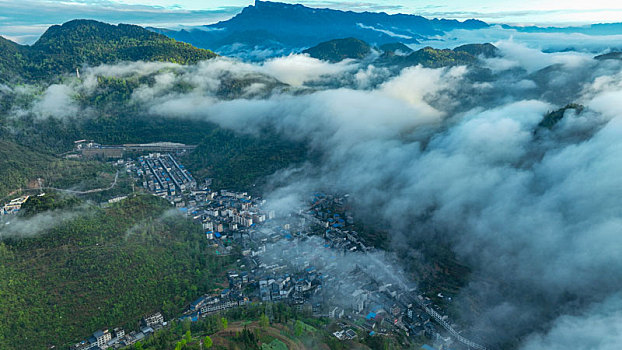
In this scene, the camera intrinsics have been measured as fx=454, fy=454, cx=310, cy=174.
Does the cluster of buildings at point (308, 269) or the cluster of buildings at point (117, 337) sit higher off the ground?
the cluster of buildings at point (117, 337)

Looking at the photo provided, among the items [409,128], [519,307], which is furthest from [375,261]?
[409,128]

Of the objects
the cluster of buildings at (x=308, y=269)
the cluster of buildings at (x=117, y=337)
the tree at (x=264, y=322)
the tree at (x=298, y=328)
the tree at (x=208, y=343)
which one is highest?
the tree at (x=208, y=343)

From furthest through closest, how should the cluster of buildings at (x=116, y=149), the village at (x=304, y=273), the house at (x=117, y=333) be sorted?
the cluster of buildings at (x=116, y=149), the village at (x=304, y=273), the house at (x=117, y=333)

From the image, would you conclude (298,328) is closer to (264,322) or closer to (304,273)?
(264,322)

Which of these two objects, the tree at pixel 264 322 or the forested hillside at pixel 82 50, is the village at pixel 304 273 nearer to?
the tree at pixel 264 322

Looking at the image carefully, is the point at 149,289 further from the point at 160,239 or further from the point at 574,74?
the point at 574,74

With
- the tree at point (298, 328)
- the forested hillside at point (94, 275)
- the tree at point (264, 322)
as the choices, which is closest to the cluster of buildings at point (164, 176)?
the forested hillside at point (94, 275)
